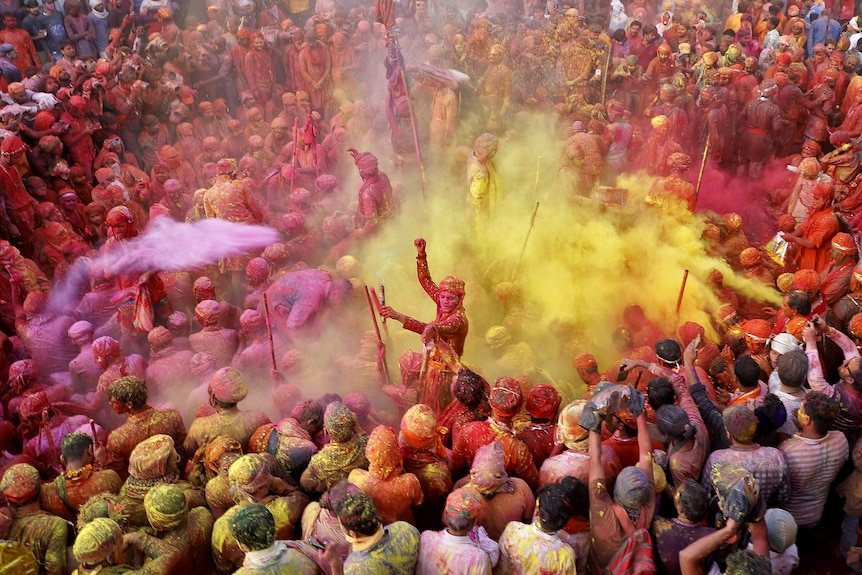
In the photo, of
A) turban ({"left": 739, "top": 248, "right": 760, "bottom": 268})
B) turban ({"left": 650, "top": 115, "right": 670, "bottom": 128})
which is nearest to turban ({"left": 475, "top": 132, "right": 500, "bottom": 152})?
turban ({"left": 739, "top": 248, "right": 760, "bottom": 268})

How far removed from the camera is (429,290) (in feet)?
24.3

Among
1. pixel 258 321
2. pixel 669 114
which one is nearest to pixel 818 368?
pixel 258 321

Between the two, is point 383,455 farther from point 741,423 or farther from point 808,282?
point 808,282

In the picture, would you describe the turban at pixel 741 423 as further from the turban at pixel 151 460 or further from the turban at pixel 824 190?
the turban at pixel 824 190

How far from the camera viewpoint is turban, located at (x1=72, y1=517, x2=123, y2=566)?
412cm

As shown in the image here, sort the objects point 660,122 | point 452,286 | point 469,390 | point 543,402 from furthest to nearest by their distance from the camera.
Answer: point 660,122 → point 452,286 → point 469,390 → point 543,402

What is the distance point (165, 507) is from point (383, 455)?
1.47m

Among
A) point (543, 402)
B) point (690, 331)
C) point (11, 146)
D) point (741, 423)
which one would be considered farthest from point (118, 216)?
point (741, 423)

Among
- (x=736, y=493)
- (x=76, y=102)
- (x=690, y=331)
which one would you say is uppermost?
(x=76, y=102)

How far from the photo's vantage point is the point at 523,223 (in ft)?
33.3

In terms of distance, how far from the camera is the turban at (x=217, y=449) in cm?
530

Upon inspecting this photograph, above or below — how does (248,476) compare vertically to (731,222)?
above

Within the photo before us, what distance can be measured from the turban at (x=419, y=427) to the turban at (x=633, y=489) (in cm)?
142

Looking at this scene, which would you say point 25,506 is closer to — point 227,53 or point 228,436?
point 228,436
